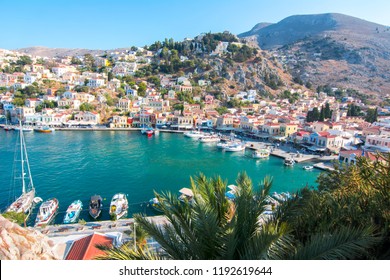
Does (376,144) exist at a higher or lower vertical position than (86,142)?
higher

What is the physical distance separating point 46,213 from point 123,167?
26.9 feet

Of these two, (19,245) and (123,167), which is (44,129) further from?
(19,245)

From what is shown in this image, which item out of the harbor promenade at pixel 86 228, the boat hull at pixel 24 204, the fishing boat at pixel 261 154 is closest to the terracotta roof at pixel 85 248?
the harbor promenade at pixel 86 228

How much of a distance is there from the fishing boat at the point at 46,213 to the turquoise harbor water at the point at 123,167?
0.37 metres

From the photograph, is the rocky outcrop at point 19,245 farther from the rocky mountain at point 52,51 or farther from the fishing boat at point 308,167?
the rocky mountain at point 52,51

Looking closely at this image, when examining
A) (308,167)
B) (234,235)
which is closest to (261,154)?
(308,167)

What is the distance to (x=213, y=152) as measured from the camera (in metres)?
25.8

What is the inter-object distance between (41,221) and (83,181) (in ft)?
17.6

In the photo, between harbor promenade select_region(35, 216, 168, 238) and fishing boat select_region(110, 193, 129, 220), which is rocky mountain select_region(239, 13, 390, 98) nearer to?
fishing boat select_region(110, 193, 129, 220)

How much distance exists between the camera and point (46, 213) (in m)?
12.3

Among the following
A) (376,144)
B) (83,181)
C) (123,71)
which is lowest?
(83,181)

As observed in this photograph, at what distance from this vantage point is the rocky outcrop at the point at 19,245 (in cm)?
258
